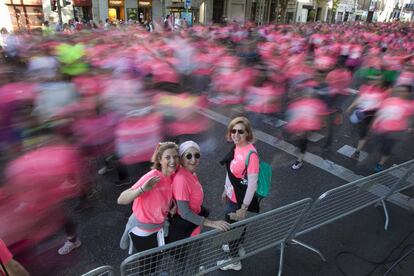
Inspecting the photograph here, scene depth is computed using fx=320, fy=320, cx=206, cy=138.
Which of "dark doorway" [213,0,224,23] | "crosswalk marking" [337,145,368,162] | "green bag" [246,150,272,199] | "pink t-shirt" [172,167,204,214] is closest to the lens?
"pink t-shirt" [172,167,204,214]

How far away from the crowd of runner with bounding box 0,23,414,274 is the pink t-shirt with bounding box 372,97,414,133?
2 cm

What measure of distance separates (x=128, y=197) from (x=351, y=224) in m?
3.16

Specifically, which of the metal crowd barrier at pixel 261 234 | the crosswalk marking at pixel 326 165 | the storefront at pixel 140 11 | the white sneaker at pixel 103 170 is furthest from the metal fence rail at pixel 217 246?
the storefront at pixel 140 11

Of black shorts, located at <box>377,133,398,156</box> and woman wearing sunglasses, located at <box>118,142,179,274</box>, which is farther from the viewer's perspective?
black shorts, located at <box>377,133,398,156</box>

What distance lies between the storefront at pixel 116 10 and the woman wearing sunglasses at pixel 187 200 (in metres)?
27.5

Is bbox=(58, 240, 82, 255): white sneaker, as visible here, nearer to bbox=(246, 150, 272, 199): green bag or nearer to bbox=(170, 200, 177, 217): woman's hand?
bbox=(170, 200, 177, 217): woman's hand

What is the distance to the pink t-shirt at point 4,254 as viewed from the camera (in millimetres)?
1869

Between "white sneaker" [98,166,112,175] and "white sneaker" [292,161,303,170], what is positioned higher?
"white sneaker" [98,166,112,175]

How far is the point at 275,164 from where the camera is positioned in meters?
5.77

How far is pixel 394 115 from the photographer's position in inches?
160

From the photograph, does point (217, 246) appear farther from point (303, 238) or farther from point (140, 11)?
point (140, 11)

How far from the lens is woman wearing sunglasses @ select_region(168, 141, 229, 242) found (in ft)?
8.48

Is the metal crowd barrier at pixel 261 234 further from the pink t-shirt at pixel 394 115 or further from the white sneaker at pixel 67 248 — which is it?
the white sneaker at pixel 67 248

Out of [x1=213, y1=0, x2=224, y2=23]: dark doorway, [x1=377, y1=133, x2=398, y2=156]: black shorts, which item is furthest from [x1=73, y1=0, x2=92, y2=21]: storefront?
[x1=377, y1=133, x2=398, y2=156]: black shorts
